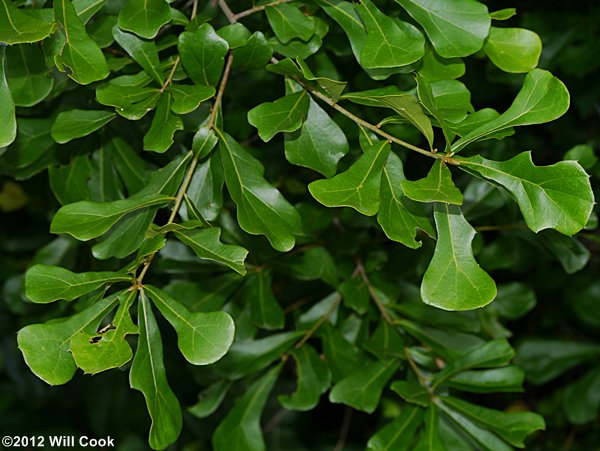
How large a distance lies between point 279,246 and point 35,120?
0.47 metres

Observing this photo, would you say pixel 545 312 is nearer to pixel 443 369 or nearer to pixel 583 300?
pixel 583 300

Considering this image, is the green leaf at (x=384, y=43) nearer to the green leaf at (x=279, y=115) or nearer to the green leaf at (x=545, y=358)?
the green leaf at (x=279, y=115)

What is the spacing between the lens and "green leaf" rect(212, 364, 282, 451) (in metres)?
1.24

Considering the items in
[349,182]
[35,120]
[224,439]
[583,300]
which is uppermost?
[349,182]

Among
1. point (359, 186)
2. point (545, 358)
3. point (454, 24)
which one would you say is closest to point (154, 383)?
point (359, 186)

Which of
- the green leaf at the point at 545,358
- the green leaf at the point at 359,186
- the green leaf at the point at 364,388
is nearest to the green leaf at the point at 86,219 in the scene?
the green leaf at the point at 359,186

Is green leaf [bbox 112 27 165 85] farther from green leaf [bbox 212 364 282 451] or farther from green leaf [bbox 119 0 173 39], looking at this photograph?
green leaf [bbox 212 364 282 451]

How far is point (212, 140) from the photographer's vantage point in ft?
3.16

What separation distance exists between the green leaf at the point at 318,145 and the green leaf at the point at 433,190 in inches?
7.2

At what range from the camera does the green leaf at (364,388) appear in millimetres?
1161

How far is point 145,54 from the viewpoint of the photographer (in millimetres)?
941

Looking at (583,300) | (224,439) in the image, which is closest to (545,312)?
(583,300)

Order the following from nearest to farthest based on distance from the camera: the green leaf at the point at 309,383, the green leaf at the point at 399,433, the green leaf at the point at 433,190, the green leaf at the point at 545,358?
the green leaf at the point at 433,190, the green leaf at the point at 399,433, the green leaf at the point at 309,383, the green leaf at the point at 545,358

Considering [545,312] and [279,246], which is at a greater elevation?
[279,246]
